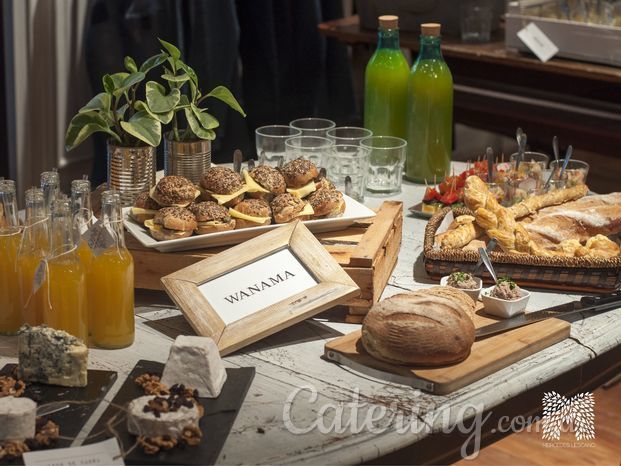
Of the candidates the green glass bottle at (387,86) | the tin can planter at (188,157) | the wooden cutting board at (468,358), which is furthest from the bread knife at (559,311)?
the green glass bottle at (387,86)

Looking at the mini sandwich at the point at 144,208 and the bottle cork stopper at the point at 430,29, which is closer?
the mini sandwich at the point at 144,208

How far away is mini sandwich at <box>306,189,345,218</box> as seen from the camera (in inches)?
73.9

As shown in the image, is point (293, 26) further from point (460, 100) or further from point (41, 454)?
point (41, 454)

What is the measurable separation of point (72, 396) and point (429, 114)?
4.49 feet

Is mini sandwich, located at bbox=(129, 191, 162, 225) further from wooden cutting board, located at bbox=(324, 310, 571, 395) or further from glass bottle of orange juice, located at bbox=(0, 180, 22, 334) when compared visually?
wooden cutting board, located at bbox=(324, 310, 571, 395)

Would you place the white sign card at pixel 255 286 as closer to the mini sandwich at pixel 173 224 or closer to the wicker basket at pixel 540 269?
the mini sandwich at pixel 173 224

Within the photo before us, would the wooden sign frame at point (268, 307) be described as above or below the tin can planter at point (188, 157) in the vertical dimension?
below

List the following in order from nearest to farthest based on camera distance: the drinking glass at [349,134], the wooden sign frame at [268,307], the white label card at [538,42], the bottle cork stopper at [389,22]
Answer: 1. the wooden sign frame at [268,307]
2. the drinking glass at [349,134]
3. the bottle cork stopper at [389,22]
4. the white label card at [538,42]

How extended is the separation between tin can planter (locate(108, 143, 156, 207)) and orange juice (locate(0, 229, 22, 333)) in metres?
0.36

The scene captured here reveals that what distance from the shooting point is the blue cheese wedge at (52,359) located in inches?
56.6

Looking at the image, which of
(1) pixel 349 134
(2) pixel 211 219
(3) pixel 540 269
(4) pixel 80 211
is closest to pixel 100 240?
(4) pixel 80 211

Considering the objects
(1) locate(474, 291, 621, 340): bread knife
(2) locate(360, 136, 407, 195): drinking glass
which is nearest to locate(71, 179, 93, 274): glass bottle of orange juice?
(1) locate(474, 291, 621, 340): bread knife

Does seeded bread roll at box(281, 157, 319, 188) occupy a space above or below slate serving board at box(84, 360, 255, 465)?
above
